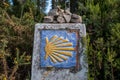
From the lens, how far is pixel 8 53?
17.8ft

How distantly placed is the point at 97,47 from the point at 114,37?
0.38 metres

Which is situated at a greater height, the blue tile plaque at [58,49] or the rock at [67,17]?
the rock at [67,17]

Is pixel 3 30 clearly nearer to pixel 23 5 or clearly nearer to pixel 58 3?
pixel 23 5

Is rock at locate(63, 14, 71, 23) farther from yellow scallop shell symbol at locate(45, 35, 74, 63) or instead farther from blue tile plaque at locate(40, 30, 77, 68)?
yellow scallop shell symbol at locate(45, 35, 74, 63)

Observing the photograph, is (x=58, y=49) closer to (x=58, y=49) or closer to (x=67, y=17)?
(x=58, y=49)

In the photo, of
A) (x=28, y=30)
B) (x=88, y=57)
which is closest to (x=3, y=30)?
(x=28, y=30)

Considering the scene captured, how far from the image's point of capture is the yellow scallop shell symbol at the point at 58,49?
5008mm

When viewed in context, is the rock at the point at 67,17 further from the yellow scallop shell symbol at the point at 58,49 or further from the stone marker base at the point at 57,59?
the yellow scallop shell symbol at the point at 58,49

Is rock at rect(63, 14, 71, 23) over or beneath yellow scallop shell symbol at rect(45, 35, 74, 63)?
over

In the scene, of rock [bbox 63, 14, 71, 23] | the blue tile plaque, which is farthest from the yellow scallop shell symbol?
rock [bbox 63, 14, 71, 23]

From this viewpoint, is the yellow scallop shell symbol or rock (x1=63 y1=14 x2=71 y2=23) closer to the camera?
the yellow scallop shell symbol

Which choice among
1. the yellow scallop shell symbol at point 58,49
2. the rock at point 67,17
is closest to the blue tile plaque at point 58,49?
the yellow scallop shell symbol at point 58,49

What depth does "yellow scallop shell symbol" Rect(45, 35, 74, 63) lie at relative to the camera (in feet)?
16.4

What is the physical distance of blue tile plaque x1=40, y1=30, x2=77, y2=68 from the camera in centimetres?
499
